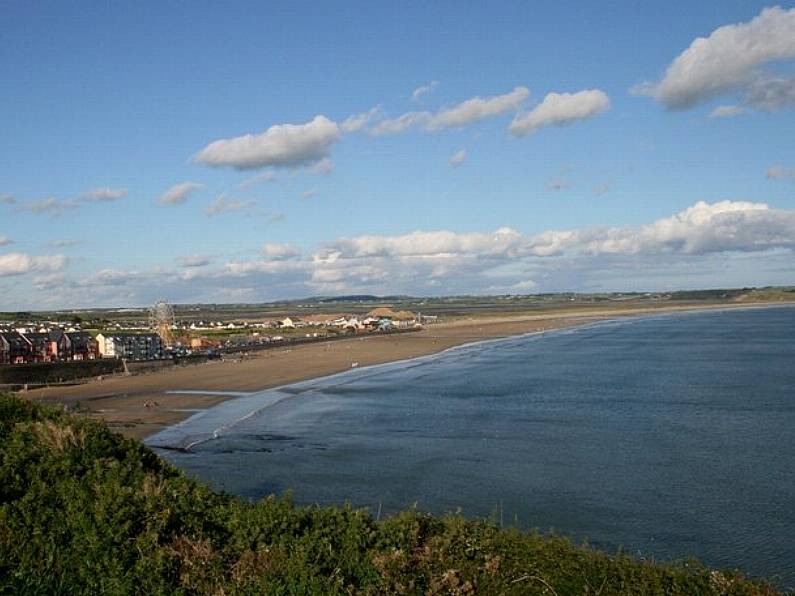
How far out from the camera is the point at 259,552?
24.3 feet

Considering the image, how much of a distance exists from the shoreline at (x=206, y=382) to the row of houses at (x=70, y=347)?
21.2 ft

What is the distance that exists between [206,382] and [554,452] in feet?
98.7

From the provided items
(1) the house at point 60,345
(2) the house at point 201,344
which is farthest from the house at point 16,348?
(2) the house at point 201,344

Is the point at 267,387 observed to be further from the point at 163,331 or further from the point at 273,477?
the point at 163,331

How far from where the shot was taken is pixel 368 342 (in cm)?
9256

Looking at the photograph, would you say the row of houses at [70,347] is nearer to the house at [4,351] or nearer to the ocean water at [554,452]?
the house at [4,351]

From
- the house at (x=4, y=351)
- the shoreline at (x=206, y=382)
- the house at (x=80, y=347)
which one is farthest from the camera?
the house at (x=80, y=347)

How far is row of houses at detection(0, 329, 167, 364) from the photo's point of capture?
59.2m

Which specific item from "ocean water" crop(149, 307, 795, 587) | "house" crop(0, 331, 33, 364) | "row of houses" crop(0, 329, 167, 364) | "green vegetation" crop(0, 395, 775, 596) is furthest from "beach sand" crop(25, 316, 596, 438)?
"house" crop(0, 331, 33, 364)

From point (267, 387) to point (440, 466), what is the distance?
2515 centimetres

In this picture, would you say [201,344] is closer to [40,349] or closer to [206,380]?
[40,349]

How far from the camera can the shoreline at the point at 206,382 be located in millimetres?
34562

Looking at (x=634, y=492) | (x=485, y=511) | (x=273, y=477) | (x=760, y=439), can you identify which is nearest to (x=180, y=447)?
(x=273, y=477)

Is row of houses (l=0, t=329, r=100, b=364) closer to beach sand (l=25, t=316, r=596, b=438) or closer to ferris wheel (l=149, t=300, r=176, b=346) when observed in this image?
beach sand (l=25, t=316, r=596, b=438)
